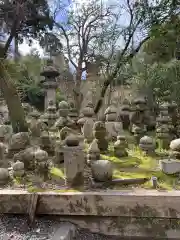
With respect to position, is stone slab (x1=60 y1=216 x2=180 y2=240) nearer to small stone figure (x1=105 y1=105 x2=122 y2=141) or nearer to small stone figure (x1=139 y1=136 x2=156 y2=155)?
small stone figure (x1=139 y1=136 x2=156 y2=155)

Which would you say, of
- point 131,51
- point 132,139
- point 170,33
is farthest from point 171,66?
point 132,139

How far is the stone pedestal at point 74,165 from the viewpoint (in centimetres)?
251

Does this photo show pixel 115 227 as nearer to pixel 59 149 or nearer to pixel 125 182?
pixel 125 182

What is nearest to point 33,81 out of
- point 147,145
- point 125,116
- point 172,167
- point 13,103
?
point 125,116

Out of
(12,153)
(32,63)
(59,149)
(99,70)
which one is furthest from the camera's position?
(32,63)

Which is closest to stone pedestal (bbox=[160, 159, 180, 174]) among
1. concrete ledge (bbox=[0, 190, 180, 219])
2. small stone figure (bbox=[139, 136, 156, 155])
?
concrete ledge (bbox=[0, 190, 180, 219])

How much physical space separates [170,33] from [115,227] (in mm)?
4258

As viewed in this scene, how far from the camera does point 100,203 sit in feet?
7.46

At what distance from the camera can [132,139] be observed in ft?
15.4

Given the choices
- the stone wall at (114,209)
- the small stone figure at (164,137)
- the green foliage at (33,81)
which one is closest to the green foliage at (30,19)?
the green foliage at (33,81)

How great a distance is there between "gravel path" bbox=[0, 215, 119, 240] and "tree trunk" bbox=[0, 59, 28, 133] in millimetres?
2279

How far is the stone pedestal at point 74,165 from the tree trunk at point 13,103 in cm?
219

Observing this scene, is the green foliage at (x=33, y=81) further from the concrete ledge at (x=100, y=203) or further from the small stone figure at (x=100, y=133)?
the concrete ledge at (x=100, y=203)

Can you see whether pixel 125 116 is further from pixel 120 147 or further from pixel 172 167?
pixel 172 167
